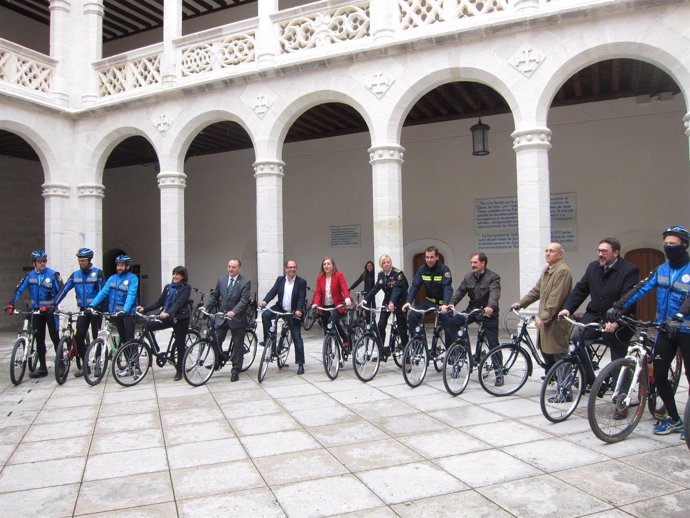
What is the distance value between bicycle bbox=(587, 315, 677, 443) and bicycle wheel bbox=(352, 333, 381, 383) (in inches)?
115

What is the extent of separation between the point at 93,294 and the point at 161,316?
4.35 ft

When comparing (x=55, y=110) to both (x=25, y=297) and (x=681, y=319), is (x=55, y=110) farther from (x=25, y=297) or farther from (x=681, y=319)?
(x=681, y=319)

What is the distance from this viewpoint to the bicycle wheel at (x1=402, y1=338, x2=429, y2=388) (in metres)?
6.47

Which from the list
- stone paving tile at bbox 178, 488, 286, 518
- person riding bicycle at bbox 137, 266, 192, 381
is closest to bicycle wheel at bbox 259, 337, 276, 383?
person riding bicycle at bbox 137, 266, 192, 381

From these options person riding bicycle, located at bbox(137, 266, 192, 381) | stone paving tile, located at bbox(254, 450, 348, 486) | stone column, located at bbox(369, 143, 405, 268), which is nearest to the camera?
stone paving tile, located at bbox(254, 450, 348, 486)

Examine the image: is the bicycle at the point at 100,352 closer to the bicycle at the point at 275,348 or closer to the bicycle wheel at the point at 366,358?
the bicycle at the point at 275,348

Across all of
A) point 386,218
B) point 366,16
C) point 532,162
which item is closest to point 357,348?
point 386,218

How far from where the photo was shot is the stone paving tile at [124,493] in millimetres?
3445

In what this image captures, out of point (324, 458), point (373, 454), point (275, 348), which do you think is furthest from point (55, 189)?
point (373, 454)

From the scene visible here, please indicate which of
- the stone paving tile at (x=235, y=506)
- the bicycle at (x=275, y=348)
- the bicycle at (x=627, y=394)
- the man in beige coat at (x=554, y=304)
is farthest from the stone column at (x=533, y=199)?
the stone paving tile at (x=235, y=506)

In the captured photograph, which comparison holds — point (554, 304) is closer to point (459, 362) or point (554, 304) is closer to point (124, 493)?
point (459, 362)

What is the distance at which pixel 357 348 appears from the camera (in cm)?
691

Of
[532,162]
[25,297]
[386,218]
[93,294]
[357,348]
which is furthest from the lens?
[25,297]

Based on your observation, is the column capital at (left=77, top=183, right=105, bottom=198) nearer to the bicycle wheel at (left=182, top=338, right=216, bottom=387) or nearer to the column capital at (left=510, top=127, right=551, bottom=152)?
the bicycle wheel at (left=182, top=338, right=216, bottom=387)
